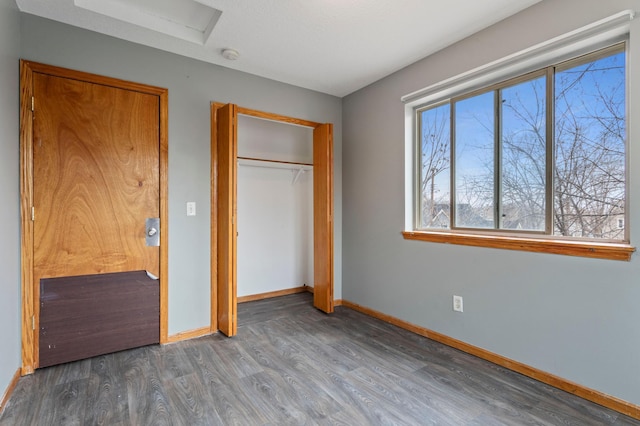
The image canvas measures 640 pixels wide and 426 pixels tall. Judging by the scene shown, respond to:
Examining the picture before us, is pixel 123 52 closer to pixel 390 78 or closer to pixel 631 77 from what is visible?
pixel 390 78

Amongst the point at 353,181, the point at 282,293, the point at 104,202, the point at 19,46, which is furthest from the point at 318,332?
the point at 19,46

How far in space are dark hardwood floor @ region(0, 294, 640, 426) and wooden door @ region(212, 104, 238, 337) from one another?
0.83 feet

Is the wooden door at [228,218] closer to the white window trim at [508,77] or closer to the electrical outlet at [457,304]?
the white window trim at [508,77]

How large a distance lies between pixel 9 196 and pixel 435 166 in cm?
321

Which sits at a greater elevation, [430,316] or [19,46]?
[19,46]

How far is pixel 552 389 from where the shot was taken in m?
1.93

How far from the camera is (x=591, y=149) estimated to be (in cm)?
194

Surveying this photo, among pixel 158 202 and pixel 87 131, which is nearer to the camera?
pixel 87 131

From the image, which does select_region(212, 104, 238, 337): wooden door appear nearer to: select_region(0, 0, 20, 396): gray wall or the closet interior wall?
the closet interior wall

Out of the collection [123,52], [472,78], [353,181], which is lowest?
[353,181]

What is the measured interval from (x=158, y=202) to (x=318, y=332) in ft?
6.02

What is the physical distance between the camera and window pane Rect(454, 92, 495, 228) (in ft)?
8.04

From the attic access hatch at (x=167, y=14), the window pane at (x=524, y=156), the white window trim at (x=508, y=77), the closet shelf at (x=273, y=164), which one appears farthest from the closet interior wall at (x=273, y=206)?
the window pane at (x=524, y=156)

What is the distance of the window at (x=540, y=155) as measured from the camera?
1.88m
